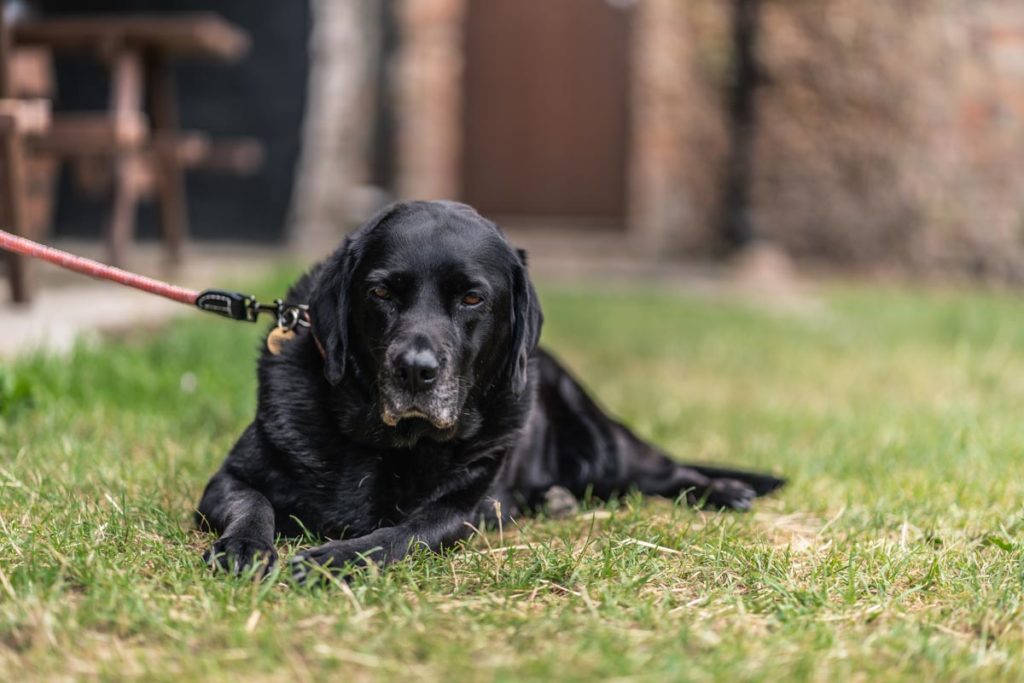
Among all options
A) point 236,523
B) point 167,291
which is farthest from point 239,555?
point 167,291

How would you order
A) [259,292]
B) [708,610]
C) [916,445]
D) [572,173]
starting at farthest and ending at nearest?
1. [572,173]
2. [259,292]
3. [916,445]
4. [708,610]

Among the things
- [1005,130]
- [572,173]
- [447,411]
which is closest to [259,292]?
[447,411]

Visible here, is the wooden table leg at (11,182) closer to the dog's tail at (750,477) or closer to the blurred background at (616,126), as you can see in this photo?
the dog's tail at (750,477)

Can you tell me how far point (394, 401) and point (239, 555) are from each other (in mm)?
452

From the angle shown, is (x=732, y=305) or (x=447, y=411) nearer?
(x=447, y=411)

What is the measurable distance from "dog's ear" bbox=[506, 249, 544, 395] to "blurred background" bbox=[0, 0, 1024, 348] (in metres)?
7.27

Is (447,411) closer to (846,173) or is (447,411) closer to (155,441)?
(155,441)

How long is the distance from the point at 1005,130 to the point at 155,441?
8.81 metres

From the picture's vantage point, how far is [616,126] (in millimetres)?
10867

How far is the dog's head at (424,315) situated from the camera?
7.95ft

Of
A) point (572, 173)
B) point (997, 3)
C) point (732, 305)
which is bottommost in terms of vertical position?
point (732, 305)

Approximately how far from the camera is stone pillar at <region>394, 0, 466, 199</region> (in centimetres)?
1034

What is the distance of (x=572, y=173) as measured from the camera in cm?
1096

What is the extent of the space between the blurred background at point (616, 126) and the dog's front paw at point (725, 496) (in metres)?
6.99
